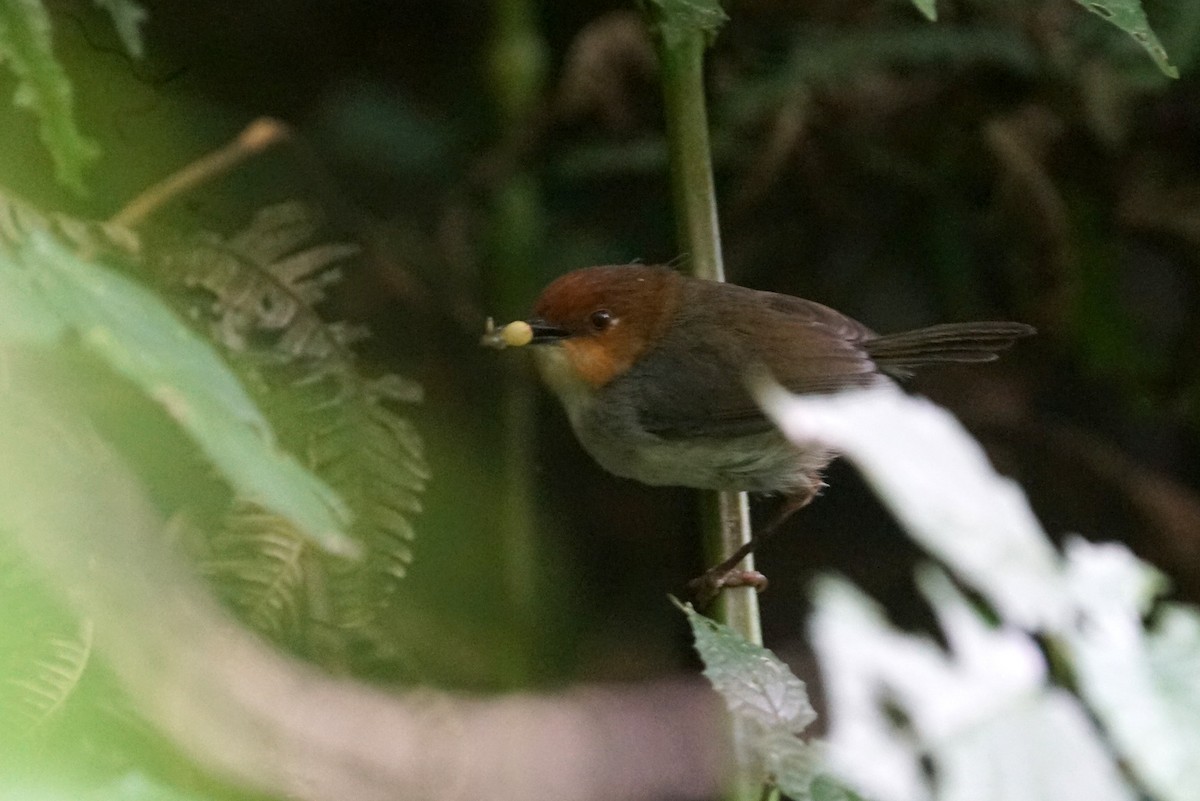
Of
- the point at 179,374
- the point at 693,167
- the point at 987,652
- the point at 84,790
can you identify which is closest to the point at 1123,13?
the point at 693,167

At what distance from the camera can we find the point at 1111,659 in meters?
0.61

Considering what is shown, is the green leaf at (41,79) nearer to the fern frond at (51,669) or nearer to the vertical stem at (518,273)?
the fern frond at (51,669)

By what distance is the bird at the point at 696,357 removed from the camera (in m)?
1.70

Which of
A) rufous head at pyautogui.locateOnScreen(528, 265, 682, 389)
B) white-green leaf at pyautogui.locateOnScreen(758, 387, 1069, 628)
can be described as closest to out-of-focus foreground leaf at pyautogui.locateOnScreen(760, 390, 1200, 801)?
white-green leaf at pyautogui.locateOnScreen(758, 387, 1069, 628)

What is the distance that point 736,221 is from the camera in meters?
2.50

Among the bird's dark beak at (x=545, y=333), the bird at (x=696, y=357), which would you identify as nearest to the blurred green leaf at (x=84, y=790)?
the bird at (x=696, y=357)

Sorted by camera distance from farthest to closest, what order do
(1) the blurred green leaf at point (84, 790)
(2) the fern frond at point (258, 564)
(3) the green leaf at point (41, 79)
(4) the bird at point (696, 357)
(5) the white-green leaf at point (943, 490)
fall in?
(4) the bird at point (696, 357) < (2) the fern frond at point (258, 564) < (3) the green leaf at point (41, 79) < (5) the white-green leaf at point (943, 490) < (1) the blurred green leaf at point (84, 790)

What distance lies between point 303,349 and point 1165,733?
1.02m

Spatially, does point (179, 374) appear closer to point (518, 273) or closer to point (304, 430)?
point (304, 430)

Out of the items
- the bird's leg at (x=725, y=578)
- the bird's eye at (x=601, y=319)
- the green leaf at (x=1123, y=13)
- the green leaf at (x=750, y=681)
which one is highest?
the green leaf at (x=1123, y=13)

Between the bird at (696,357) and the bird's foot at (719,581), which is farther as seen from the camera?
the bird at (696,357)

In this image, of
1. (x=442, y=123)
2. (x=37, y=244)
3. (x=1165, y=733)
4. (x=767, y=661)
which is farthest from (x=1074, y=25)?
(x=37, y=244)

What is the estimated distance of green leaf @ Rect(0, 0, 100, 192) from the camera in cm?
91

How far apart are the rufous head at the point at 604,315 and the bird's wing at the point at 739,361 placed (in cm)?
4
